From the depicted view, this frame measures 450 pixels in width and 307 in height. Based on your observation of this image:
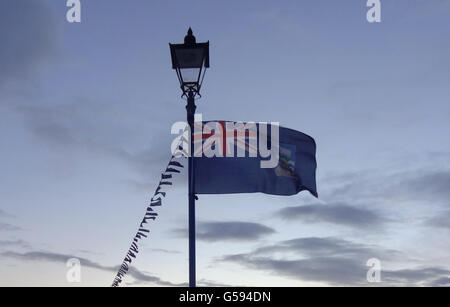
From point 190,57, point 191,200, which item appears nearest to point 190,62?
point 190,57

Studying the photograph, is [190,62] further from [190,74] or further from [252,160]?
[252,160]

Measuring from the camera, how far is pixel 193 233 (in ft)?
46.2

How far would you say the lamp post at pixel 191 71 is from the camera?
46.1ft

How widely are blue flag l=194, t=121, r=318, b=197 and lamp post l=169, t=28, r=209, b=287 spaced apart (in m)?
2.91

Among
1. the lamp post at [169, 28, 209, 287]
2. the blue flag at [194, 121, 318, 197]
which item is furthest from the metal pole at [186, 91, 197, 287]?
the blue flag at [194, 121, 318, 197]

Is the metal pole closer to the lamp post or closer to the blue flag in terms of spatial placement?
the lamp post

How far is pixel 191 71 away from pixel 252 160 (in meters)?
5.50

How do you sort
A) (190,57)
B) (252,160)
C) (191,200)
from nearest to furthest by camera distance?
1. (190,57)
2. (191,200)
3. (252,160)

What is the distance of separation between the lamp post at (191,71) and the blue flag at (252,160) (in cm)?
291

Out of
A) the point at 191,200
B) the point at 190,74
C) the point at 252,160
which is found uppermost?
the point at 190,74

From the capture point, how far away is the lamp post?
14.1 m

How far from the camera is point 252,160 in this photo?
758 inches
